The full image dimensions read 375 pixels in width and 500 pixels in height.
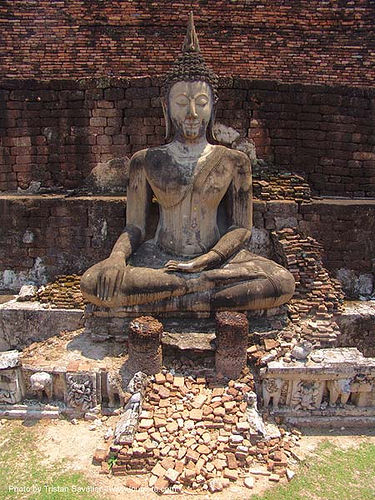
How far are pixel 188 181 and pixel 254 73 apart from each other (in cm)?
600

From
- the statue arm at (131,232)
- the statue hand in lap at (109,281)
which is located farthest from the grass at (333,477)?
the statue arm at (131,232)

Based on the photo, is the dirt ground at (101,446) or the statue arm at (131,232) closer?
the dirt ground at (101,446)

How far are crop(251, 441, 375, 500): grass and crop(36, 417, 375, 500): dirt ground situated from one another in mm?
90

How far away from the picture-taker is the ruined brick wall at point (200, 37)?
10539mm

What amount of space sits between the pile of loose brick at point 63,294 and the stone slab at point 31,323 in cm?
13

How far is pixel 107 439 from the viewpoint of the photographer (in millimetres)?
4176

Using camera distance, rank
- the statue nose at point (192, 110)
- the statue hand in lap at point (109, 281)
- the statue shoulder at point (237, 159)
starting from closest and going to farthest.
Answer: the statue hand in lap at point (109, 281), the statue nose at point (192, 110), the statue shoulder at point (237, 159)

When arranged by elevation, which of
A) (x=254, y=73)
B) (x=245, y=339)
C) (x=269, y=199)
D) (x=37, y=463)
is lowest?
(x=37, y=463)

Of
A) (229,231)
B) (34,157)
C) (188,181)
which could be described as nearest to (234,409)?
(229,231)

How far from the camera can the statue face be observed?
5660 millimetres

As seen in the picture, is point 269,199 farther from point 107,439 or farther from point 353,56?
point 353,56

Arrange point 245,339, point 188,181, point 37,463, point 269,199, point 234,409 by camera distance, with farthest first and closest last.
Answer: point 269,199
point 188,181
point 245,339
point 234,409
point 37,463

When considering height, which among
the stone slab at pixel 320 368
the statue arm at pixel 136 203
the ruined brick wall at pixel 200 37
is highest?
the ruined brick wall at pixel 200 37

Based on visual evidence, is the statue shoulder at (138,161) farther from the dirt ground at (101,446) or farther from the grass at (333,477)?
the grass at (333,477)
